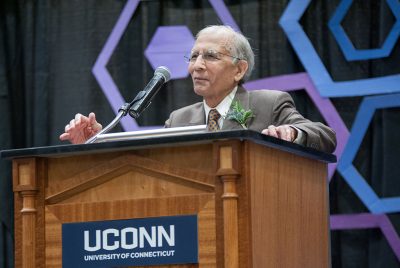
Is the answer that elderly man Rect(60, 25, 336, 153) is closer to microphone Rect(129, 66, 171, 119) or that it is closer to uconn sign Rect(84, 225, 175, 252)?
microphone Rect(129, 66, 171, 119)

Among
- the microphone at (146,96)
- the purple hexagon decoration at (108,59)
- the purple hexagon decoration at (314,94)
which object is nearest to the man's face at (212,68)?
the microphone at (146,96)

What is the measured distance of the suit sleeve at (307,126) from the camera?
2.94 metres

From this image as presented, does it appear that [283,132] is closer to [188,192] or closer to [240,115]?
[240,115]

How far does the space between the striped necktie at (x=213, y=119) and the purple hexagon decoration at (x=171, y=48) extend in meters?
1.31

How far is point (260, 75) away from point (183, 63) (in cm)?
44

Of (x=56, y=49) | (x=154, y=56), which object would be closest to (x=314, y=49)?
(x=154, y=56)

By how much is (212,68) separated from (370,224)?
4.34 feet

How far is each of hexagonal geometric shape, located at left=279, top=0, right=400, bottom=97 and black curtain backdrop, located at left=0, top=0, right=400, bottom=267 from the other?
1.8 inches

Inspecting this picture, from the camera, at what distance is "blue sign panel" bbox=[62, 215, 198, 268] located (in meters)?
2.37

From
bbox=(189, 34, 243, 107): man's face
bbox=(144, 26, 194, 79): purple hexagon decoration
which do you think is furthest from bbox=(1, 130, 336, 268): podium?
bbox=(144, 26, 194, 79): purple hexagon decoration

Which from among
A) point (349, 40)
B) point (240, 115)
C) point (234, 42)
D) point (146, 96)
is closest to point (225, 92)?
point (234, 42)

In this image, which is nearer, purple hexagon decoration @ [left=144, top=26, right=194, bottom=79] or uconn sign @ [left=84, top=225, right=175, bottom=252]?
uconn sign @ [left=84, top=225, right=175, bottom=252]

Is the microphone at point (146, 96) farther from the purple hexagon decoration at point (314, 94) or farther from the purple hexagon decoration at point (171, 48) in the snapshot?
the purple hexagon decoration at point (171, 48)

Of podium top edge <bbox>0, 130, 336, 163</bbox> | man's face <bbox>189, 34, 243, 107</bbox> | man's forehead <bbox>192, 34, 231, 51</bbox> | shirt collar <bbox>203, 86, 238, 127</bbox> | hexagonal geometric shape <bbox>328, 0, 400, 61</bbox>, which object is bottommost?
podium top edge <bbox>0, 130, 336, 163</bbox>
